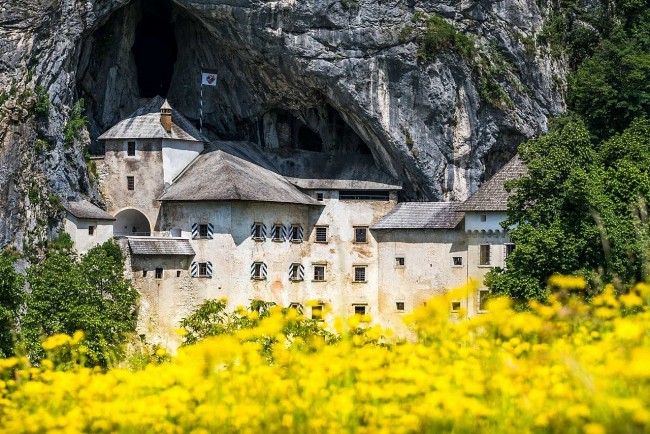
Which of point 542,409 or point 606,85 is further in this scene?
point 606,85

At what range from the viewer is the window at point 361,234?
7244cm

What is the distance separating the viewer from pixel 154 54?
7994 centimetres

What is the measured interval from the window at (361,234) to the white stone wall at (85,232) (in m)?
13.9

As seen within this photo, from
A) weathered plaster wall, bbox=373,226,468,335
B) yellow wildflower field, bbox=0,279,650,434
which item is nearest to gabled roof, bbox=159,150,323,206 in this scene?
weathered plaster wall, bbox=373,226,468,335

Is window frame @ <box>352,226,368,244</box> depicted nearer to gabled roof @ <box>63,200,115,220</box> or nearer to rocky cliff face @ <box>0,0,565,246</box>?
rocky cliff face @ <box>0,0,565,246</box>

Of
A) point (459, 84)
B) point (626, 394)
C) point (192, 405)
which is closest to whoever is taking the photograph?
point (626, 394)

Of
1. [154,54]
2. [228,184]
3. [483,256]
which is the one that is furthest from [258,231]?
[154,54]

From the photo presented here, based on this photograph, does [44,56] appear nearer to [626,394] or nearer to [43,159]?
[43,159]

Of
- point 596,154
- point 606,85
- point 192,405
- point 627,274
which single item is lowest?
point 192,405

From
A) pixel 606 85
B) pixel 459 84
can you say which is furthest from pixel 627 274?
pixel 459 84

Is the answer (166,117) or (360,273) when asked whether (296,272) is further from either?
(166,117)

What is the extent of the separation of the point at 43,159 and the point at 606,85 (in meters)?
30.0

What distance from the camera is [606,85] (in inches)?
2635

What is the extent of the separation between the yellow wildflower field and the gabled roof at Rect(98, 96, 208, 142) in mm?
53615
